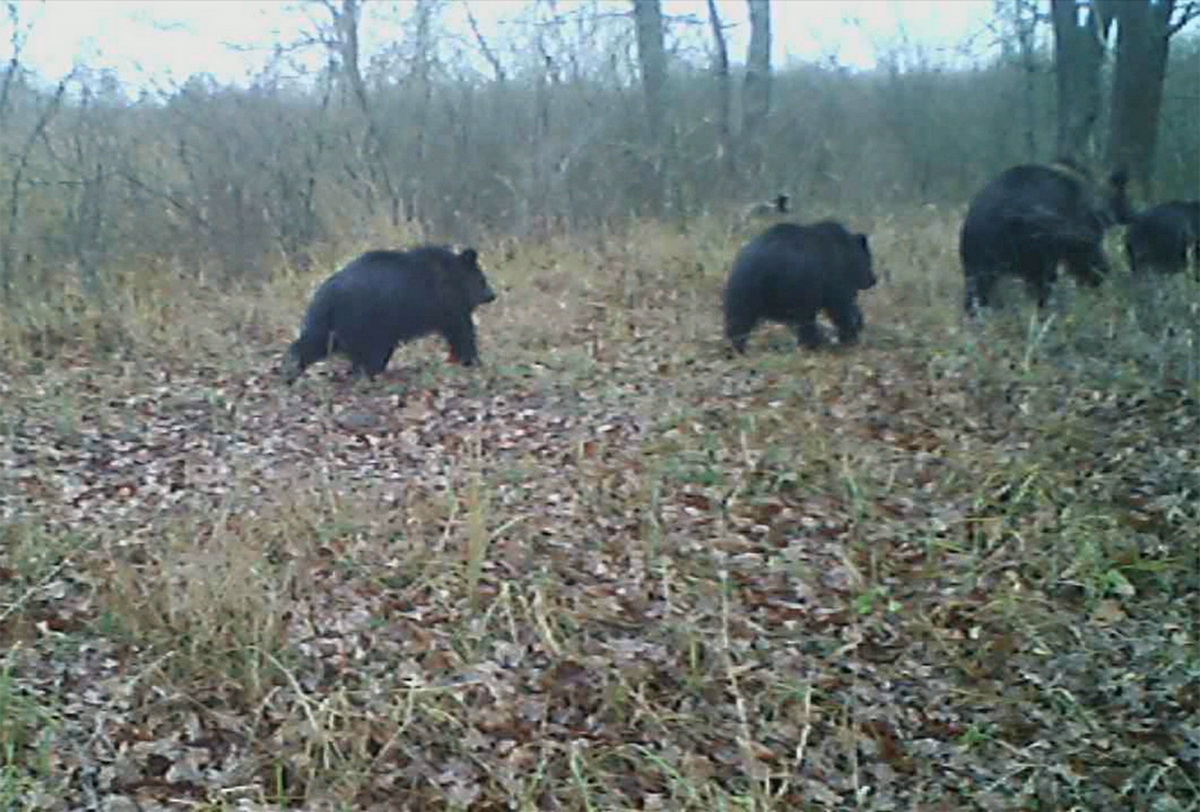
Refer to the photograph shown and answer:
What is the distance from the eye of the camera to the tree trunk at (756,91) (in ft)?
54.4

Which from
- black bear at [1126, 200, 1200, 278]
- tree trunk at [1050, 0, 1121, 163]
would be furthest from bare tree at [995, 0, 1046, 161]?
black bear at [1126, 200, 1200, 278]

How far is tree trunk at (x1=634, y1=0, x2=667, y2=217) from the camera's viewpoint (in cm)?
1534

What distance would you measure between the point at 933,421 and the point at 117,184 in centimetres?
824

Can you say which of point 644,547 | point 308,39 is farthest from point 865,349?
point 308,39

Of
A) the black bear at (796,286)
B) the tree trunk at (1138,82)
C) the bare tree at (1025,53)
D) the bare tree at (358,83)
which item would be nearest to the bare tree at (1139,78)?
the tree trunk at (1138,82)

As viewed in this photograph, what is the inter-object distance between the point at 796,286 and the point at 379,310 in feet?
10.1

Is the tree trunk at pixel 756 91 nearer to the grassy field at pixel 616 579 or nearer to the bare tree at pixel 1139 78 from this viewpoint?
the bare tree at pixel 1139 78

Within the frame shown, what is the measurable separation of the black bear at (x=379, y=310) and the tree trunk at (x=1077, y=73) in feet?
26.2

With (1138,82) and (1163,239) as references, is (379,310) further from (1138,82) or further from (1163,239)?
(1138,82)

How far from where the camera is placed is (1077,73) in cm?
1389

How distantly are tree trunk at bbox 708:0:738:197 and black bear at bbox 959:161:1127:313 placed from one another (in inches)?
220

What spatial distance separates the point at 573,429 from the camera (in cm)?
809

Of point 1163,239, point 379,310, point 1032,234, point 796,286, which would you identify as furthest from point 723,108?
point 379,310

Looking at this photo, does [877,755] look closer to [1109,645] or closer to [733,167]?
[1109,645]
